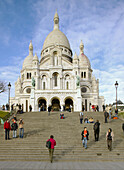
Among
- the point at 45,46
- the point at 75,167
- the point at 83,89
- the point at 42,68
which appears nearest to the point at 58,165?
the point at 75,167

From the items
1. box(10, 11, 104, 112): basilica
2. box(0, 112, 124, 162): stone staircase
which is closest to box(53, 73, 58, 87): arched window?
box(10, 11, 104, 112): basilica

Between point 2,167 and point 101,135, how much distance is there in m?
9.27

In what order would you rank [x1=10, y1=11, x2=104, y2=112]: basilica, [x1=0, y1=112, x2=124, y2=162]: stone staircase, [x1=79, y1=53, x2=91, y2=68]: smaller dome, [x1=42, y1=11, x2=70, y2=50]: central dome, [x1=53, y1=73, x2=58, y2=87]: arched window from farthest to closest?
[x1=42, y1=11, x2=70, y2=50]: central dome < [x1=79, y1=53, x2=91, y2=68]: smaller dome < [x1=53, y1=73, x2=58, y2=87]: arched window < [x1=10, y1=11, x2=104, y2=112]: basilica < [x1=0, y1=112, x2=124, y2=162]: stone staircase

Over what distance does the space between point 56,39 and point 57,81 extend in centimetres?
2151

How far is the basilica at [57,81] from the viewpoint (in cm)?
4144

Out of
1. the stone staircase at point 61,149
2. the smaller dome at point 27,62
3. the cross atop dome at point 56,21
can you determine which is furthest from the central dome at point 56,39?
the stone staircase at point 61,149

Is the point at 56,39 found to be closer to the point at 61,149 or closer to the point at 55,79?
the point at 55,79

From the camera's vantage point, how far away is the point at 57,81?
49.8 meters

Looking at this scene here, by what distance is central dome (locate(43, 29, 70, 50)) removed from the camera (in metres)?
64.4

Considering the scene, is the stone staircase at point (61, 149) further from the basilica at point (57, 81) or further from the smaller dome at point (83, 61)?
the smaller dome at point (83, 61)

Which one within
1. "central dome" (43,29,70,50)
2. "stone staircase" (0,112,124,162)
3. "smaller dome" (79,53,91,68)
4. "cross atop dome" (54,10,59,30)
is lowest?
"stone staircase" (0,112,124,162)

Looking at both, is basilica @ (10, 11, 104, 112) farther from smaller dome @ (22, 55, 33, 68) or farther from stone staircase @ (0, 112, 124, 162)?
stone staircase @ (0, 112, 124, 162)

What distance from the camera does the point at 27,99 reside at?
173 feet

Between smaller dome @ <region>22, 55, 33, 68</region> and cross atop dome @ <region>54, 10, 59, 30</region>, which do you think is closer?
smaller dome @ <region>22, 55, 33, 68</region>
